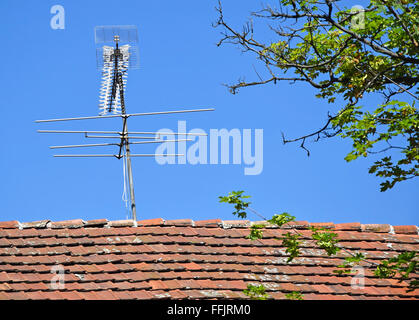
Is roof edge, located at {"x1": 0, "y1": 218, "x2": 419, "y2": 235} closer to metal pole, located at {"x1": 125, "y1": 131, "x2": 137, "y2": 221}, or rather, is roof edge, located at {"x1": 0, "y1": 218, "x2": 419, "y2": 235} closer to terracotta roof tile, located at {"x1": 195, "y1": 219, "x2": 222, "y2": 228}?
terracotta roof tile, located at {"x1": 195, "y1": 219, "x2": 222, "y2": 228}

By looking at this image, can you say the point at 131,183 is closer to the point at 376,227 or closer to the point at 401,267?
the point at 376,227

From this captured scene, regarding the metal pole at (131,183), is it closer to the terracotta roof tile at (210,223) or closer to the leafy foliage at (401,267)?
the terracotta roof tile at (210,223)

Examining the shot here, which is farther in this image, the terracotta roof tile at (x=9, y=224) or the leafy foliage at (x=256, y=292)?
the terracotta roof tile at (x=9, y=224)

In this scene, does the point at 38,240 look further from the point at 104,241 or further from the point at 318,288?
the point at 318,288

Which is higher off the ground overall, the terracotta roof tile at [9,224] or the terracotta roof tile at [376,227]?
the terracotta roof tile at [376,227]

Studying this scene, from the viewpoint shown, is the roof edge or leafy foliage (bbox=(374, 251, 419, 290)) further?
the roof edge

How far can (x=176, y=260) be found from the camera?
7.51 metres

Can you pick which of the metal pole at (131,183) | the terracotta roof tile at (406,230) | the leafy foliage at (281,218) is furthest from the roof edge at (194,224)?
the metal pole at (131,183)

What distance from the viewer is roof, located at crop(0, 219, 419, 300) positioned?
696cm

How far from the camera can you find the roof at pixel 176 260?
22.9 ft

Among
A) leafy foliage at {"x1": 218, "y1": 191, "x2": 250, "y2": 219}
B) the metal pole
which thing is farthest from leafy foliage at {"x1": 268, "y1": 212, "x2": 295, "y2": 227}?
the metal pole

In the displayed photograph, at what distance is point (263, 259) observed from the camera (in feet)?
25.4
